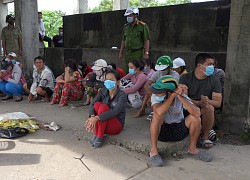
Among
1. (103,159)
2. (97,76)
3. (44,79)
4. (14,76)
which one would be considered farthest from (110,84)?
(14,76)

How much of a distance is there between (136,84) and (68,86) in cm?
167

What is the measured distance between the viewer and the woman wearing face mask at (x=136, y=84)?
4.77 m

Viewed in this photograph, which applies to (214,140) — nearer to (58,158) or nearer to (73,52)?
(58,158)

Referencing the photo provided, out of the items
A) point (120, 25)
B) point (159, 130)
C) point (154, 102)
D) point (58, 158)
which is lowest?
point (58, 158)

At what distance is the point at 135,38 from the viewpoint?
5684mm

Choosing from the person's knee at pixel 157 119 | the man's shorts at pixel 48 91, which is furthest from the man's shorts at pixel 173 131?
the man's shorts at pixel 48 91

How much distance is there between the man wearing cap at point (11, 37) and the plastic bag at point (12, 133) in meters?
4.41

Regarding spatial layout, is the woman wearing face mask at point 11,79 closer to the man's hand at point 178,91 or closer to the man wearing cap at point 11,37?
the man wearing cap at point 11,37

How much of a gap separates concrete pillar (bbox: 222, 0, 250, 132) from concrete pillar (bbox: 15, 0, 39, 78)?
18.1 ft

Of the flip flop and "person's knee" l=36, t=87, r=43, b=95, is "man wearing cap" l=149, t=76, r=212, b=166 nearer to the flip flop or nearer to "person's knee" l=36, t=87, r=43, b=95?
the flip flop

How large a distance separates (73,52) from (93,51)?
0.94 m

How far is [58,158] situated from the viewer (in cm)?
321

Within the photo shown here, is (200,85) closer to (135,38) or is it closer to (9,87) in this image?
(135,38)

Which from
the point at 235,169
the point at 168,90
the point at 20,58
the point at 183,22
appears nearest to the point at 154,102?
the point at 168,90
